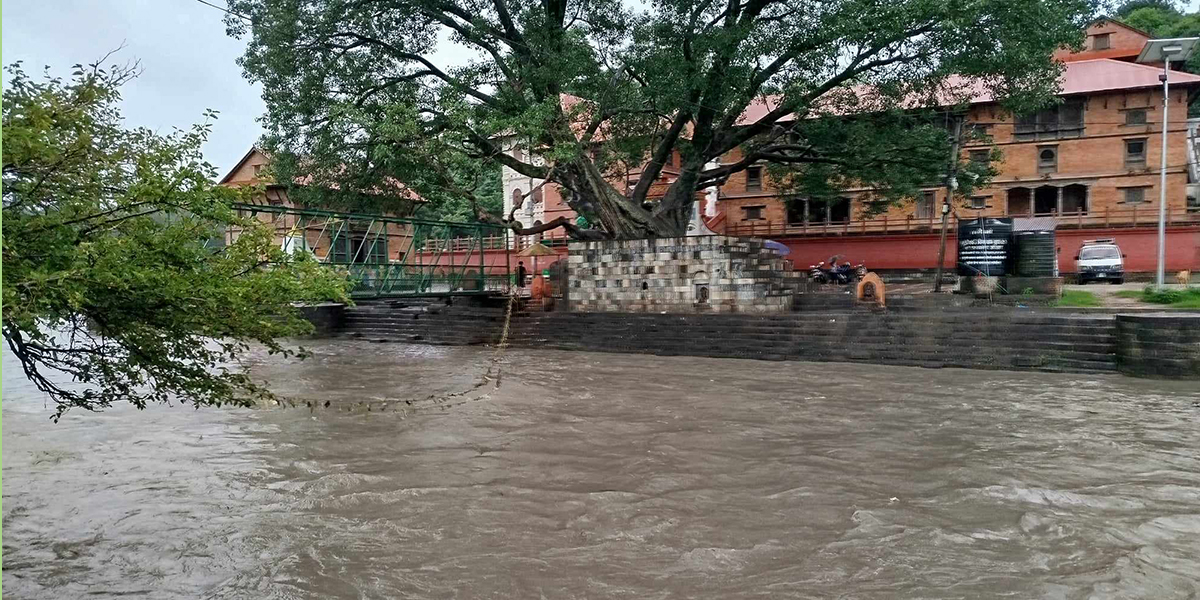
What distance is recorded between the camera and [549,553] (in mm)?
5758

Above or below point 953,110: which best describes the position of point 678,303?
below

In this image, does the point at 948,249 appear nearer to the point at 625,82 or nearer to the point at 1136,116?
the point at 1136,116

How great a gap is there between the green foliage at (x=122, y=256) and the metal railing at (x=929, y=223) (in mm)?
24756

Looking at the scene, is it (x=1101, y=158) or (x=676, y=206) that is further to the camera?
(x=1101, y=158)

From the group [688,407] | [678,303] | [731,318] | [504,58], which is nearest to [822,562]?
[688,407]

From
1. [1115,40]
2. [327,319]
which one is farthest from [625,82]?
[1115,40]

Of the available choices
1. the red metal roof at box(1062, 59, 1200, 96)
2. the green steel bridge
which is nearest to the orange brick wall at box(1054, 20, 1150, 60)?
the red metal roof at box(1062, 59, 1200, 96)

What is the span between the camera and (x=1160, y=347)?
13.6 metres

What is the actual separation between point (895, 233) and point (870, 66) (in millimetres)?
13565

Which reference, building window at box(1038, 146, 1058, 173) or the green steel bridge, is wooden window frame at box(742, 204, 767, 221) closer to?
building window at box(1038, 146, 1058, 173)

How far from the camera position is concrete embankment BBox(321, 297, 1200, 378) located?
13.8 meters

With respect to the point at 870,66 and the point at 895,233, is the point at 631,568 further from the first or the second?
the point at 895,233

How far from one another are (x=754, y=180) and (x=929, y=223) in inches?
307

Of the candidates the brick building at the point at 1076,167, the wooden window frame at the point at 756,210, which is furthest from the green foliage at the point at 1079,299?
the wooden window frame at the point at 756,210
